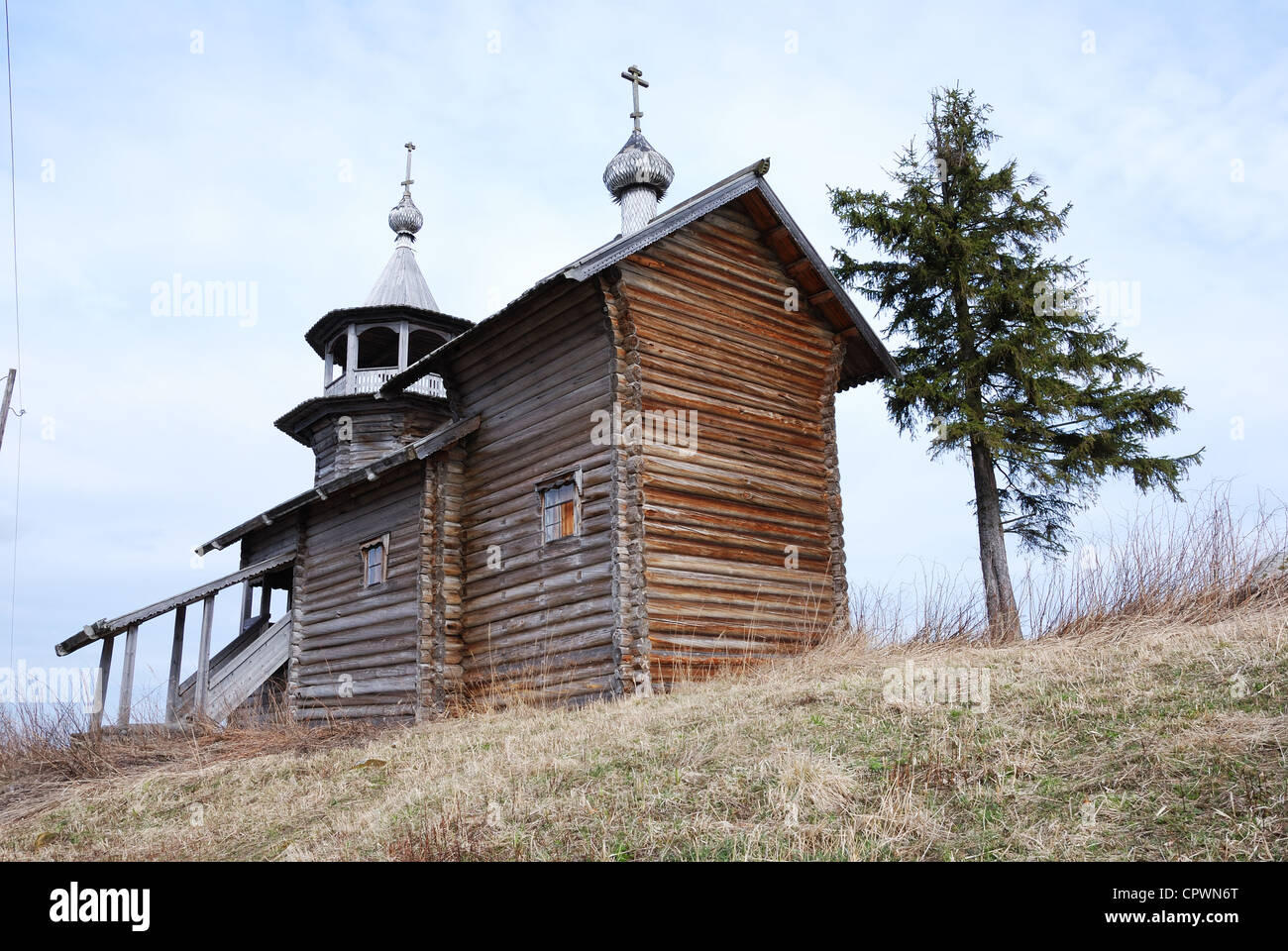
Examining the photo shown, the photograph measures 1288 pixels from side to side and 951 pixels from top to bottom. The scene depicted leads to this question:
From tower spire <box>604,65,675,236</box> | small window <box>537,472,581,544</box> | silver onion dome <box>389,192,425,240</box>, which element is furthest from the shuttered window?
silver onion dome <box>389,192,425,240</box>

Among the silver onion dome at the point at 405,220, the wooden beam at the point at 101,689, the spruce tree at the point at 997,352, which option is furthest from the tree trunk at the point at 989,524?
the silver onion dome at the point at 405,220

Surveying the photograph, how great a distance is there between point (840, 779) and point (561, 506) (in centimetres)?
883

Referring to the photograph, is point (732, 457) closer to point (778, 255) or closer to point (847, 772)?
point (778, 255)

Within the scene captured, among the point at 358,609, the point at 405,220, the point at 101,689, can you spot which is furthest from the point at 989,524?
the point at 405,220

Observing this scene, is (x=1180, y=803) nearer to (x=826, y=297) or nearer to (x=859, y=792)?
(x=859, y=792)

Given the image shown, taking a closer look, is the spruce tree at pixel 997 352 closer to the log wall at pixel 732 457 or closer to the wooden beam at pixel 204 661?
the log wall at pixel 732 457

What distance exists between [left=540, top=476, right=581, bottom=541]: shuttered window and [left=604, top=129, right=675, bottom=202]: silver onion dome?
24.6 feet

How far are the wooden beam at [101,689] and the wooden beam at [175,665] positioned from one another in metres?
1.04

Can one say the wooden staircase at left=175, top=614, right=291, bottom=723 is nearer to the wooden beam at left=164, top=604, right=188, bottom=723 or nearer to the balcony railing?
the wooden beam at left=164, top=604, right=188, bottom=723

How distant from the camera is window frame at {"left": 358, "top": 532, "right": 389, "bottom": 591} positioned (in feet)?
59.3

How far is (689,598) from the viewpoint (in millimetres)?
14203

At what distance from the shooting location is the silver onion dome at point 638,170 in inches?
771
